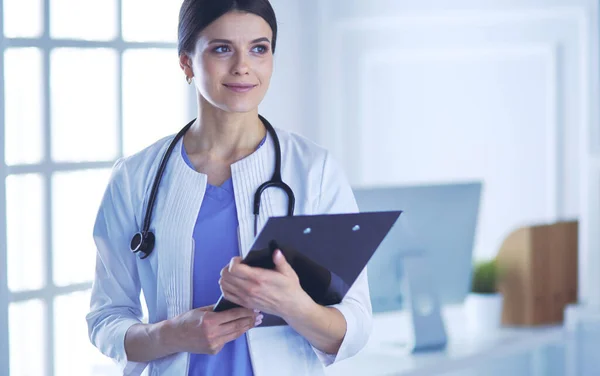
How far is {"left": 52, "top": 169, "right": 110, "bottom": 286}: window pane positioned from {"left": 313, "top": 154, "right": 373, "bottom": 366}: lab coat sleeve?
1090 mm

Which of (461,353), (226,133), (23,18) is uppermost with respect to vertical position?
(23,18)

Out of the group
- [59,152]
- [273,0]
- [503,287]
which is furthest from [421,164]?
[59,152]

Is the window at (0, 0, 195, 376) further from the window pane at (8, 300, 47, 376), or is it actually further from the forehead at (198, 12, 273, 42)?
the forehead at (198, 12, 273, 42)

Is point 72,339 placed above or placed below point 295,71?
below

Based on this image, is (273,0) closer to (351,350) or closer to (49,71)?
(49,71)

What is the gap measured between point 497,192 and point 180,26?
82.8 inches

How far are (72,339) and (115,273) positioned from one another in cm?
99

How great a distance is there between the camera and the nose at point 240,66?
1.39 metres

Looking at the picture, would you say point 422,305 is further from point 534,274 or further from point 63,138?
point 63,138

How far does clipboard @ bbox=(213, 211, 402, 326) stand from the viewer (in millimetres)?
1225

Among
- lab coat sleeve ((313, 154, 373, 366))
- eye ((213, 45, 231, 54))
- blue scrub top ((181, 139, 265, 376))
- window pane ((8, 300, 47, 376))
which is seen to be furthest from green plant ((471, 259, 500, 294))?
eye ((213, 45, 231, 54))

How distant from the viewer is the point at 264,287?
4.16 ft

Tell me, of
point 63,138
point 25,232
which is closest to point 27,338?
point 25,232

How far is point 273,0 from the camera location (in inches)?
120
